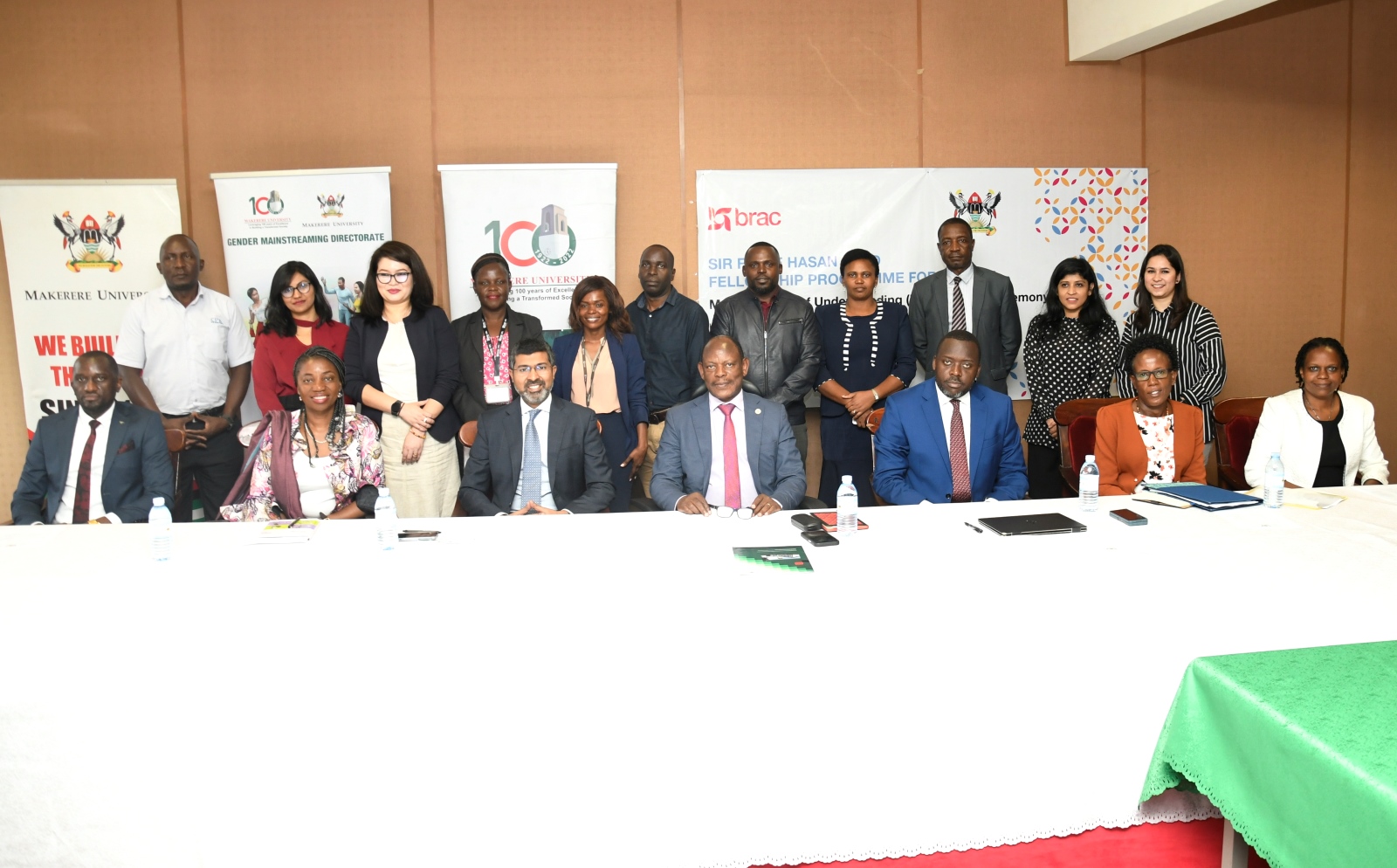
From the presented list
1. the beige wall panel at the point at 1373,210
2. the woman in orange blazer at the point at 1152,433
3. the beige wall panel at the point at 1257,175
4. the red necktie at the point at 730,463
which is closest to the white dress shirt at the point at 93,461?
the red necktie at the point at 730,463

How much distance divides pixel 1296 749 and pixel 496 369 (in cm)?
371

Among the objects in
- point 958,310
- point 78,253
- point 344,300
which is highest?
point 78,253

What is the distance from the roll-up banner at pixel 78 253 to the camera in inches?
203

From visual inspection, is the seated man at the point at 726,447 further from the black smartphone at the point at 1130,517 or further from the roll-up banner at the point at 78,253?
the roll-up banner at the point at 78,253

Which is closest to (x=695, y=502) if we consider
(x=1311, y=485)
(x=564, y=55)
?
(x=1311, y=485)

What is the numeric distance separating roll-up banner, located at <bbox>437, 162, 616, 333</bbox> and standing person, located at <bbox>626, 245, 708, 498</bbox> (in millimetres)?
545

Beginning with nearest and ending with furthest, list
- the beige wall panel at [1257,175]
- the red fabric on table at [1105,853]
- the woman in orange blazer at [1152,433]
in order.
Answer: the red fabric on table at [1105,853]
the woman in orange blazer at [1152,433]
the beige wall panel at [1257,175]

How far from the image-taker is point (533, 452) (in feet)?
12.2

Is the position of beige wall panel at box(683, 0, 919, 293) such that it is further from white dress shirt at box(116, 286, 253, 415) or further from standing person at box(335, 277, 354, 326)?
white dress shirt at box(116, 286, 253, 415)

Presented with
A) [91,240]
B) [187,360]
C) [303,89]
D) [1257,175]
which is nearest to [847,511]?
[187,360]

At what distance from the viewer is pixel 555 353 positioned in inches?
181

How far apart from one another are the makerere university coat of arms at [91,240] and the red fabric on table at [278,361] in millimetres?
1281

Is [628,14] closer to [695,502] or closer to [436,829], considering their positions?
[695,502]

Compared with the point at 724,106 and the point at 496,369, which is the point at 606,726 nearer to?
the point at 496,369
